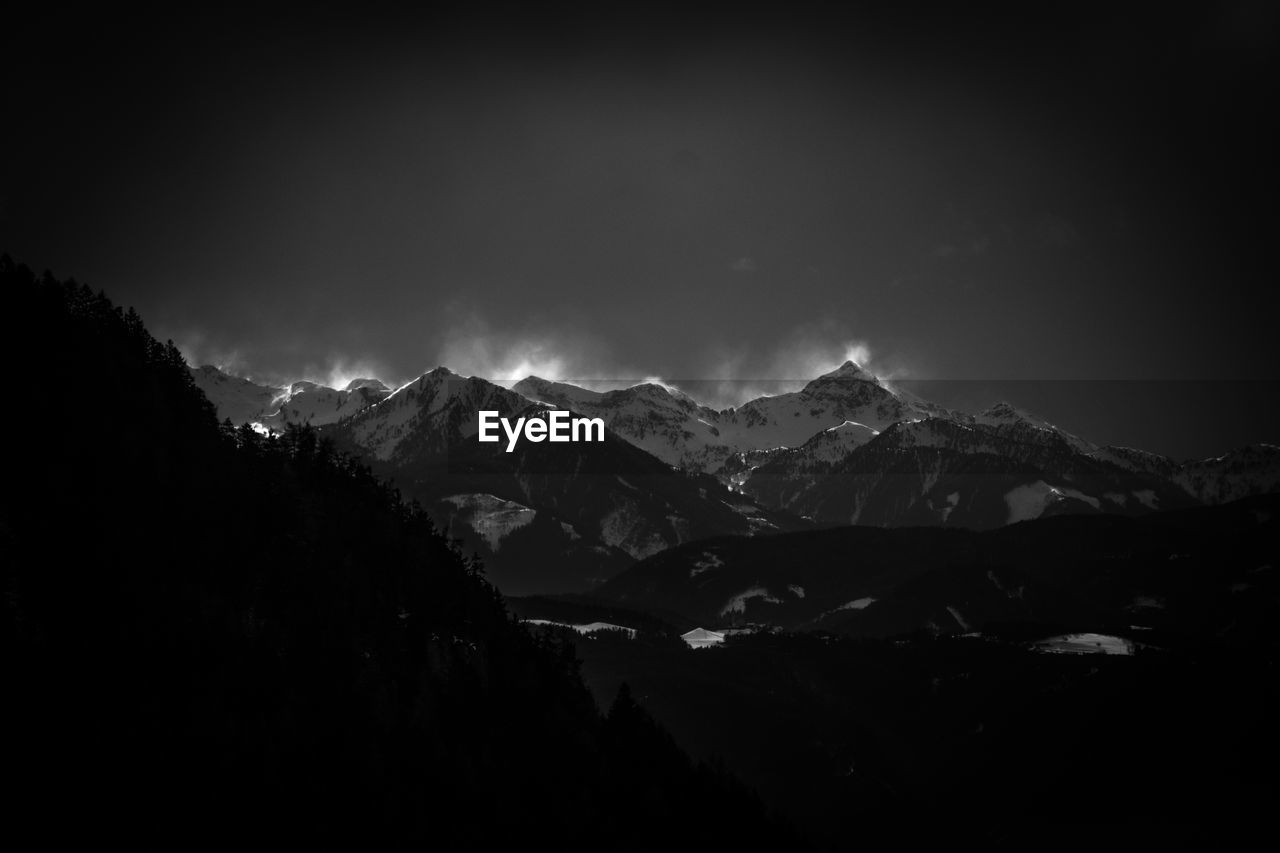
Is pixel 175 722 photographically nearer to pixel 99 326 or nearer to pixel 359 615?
pixel 359 615

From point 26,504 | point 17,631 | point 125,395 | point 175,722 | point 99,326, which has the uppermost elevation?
point 99,326

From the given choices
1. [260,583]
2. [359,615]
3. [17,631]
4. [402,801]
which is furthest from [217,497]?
[402,801]

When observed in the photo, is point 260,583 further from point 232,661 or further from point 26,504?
point 26,504

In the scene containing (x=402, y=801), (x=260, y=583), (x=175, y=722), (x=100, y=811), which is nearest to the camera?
(x=100, y=811)

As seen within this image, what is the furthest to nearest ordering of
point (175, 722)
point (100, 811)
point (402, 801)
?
point (402, 801)
point (175, 722)
point (100, 811)

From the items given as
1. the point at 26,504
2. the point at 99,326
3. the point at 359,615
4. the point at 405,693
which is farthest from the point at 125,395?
the point at 405,693

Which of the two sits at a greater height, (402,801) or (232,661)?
(232,661)

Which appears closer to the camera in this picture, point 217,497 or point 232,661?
point 232,661
